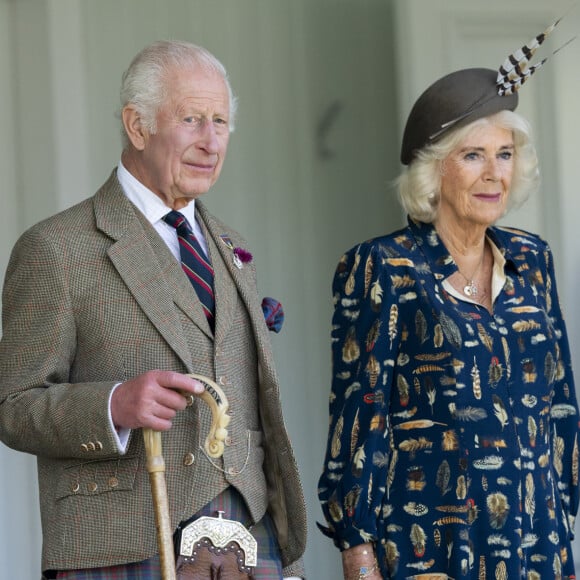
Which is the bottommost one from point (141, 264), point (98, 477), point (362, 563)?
point (362, 563)

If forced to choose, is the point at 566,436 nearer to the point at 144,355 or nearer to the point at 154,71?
A: the point at 144,355

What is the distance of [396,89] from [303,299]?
858 millimetres

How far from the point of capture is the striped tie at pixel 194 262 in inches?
110

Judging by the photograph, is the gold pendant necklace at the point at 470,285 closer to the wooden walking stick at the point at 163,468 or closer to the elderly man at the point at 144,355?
the elderly man at the point at 144,355

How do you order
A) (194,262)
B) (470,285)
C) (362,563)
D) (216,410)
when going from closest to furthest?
1. (216,410)
2. (194,262)
3. (362,563)
4. (470,285)

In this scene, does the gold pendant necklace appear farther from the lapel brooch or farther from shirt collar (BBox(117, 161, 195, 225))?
shirt collar (BBox(117, 161, 195, 225))

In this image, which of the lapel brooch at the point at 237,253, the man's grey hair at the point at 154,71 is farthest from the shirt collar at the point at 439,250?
the man's grey hair at the point at 154,71

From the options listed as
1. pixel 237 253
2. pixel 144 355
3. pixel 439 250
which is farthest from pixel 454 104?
pixel 144 355

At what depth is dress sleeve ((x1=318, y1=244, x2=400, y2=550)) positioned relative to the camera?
3.18 meters

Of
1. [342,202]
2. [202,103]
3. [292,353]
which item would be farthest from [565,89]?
[202,103]

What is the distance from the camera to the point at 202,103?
2.83 m

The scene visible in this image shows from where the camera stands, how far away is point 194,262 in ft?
9.27

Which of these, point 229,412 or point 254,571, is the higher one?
point 229,412

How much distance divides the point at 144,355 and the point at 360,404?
2.44 feet
